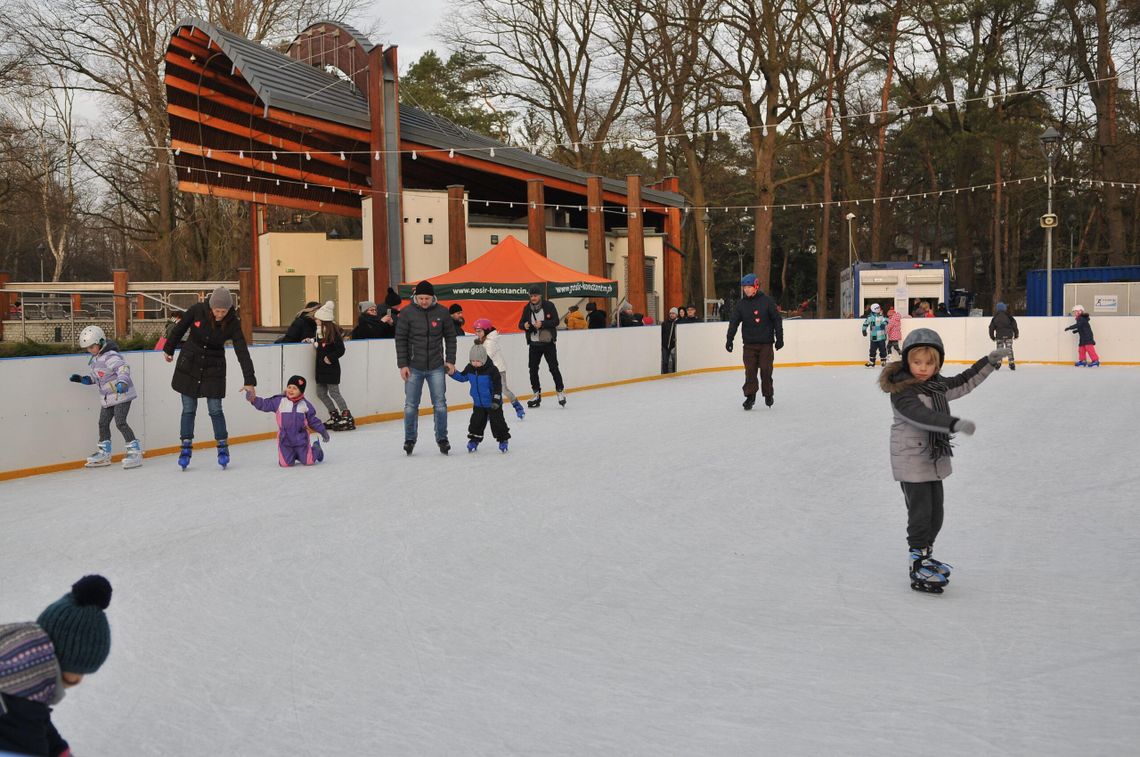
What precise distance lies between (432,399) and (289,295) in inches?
903

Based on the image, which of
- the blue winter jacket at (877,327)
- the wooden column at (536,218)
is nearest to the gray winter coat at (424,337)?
the blue winter jacket at (877,327)

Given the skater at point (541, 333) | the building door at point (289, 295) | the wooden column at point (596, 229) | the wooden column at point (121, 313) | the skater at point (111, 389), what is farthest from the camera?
the building door at point (289, 295)

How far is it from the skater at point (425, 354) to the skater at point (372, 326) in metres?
4.09

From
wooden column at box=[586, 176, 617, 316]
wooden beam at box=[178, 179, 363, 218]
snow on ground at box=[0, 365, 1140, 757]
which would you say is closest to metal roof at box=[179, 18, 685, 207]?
wooden column at box=[586, 176, 617, 316]

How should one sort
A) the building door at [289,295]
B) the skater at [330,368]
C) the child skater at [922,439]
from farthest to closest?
1. the building door at [289,295]
2. the skater at [330,368]
3. the child skater at [922,439]

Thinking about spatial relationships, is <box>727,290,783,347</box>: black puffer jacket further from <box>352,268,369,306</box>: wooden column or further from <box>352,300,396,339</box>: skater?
<box>352,268,369,306</box>: wooden column

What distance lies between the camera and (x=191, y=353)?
9156 mm

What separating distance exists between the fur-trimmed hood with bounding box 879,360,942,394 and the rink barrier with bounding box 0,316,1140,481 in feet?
24.2

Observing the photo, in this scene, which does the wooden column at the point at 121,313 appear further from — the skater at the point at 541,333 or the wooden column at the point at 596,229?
the wooden column at the point at 596,229

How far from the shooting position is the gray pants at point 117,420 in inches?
373

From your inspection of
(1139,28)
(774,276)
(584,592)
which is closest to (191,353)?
(584,592)

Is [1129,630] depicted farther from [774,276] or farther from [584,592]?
[774,276]

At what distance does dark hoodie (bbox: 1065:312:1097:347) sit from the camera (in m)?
22.5

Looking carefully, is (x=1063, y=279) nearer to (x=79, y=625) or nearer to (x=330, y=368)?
(x=330, y=368)
